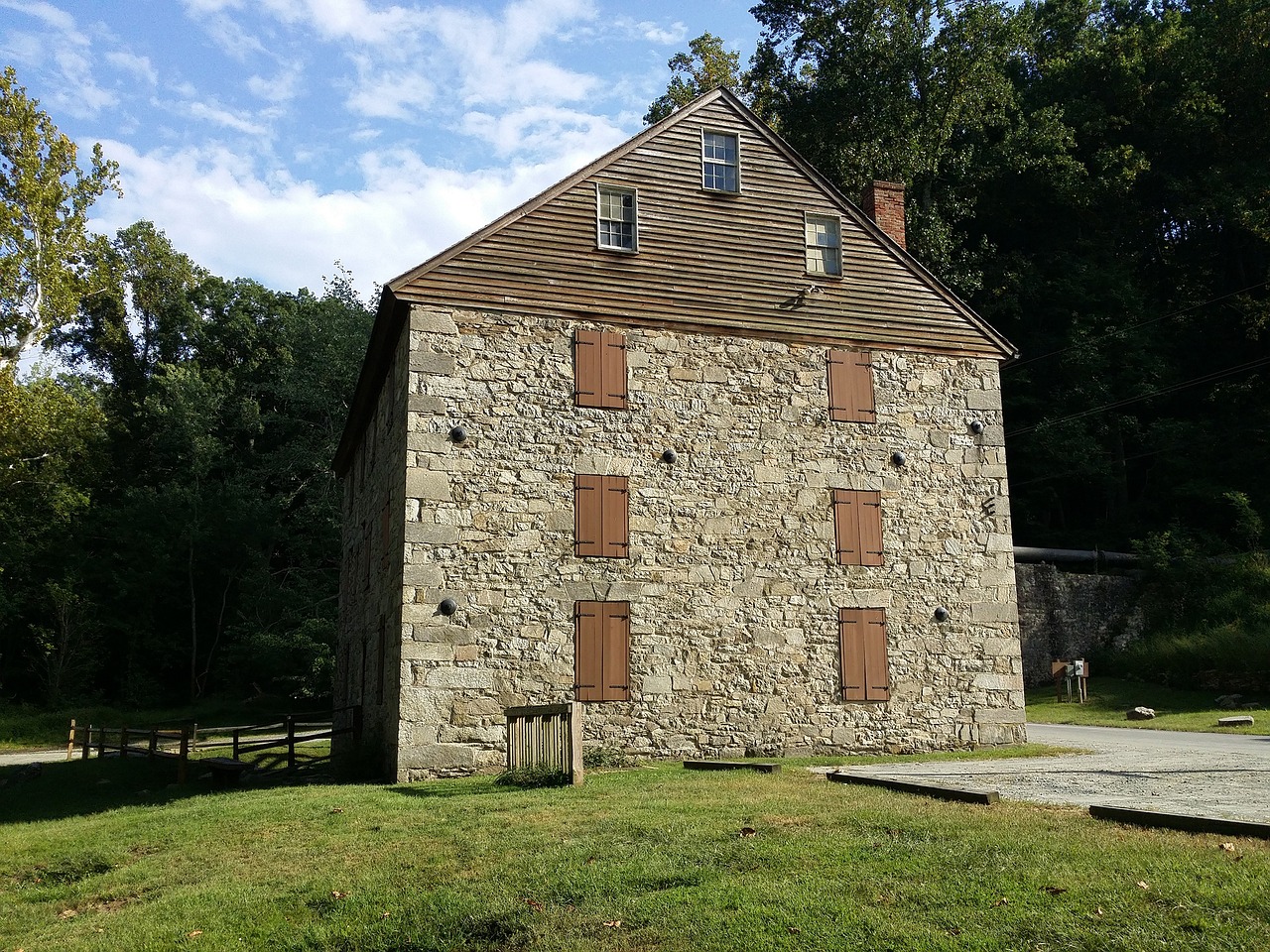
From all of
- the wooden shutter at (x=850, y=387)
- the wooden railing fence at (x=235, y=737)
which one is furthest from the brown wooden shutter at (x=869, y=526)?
the wooden railing fence at (x=235, y=737)

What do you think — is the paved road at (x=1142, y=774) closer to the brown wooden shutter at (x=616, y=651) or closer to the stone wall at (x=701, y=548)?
the stone wall at (x=701, y=548)

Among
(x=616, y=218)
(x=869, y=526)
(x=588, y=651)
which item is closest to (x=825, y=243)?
(x=616, y=218)

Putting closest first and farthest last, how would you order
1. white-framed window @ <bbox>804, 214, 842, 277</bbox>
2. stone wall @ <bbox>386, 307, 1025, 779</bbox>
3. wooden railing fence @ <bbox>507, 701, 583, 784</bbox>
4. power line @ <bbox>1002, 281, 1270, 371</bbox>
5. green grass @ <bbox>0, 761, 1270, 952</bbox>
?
green grass @ <bbox>0, 761, 1270, 952</bbox>
wooden railing fence @ <bbox>507, 701, 583, 784</bbox>
stone wall @ <bbox>386, 307, 1025, 779</bbox>
white-framed window @ <bbox>804, 214, 842, 277</bbox>
power line @ <bbox>1002, 281, 1270, 371</bbox>

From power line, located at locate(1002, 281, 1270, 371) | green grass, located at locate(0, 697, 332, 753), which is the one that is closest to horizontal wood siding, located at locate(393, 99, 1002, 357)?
green grass, located at locate(0, 697, 332, 753)

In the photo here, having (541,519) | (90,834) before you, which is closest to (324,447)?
(541,519)

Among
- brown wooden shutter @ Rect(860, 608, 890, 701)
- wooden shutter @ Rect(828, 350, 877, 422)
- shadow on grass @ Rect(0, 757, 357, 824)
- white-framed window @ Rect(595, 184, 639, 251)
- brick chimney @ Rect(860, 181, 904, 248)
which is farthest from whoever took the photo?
brick chimney @ Rect(860, 181, 904, 248)

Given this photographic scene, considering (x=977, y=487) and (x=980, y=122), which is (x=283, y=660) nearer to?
(x=977, y=487)

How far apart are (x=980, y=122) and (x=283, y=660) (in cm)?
2870

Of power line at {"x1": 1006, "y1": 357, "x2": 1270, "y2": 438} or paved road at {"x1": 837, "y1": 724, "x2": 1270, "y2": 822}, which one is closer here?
paved road at {"x1": 837, "y1": 724, "x2": 1270, "y2": 822}

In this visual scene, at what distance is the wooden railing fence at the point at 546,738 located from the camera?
470 inches

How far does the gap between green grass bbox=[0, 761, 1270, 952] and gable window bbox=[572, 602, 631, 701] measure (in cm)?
354

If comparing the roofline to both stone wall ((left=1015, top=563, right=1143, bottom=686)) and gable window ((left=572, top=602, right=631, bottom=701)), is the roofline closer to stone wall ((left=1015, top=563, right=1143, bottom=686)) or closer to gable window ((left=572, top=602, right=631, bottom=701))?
gable window ((left=572, top=602, right=631, bottom=701))

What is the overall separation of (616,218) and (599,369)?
261cm

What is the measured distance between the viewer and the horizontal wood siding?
15797mm
